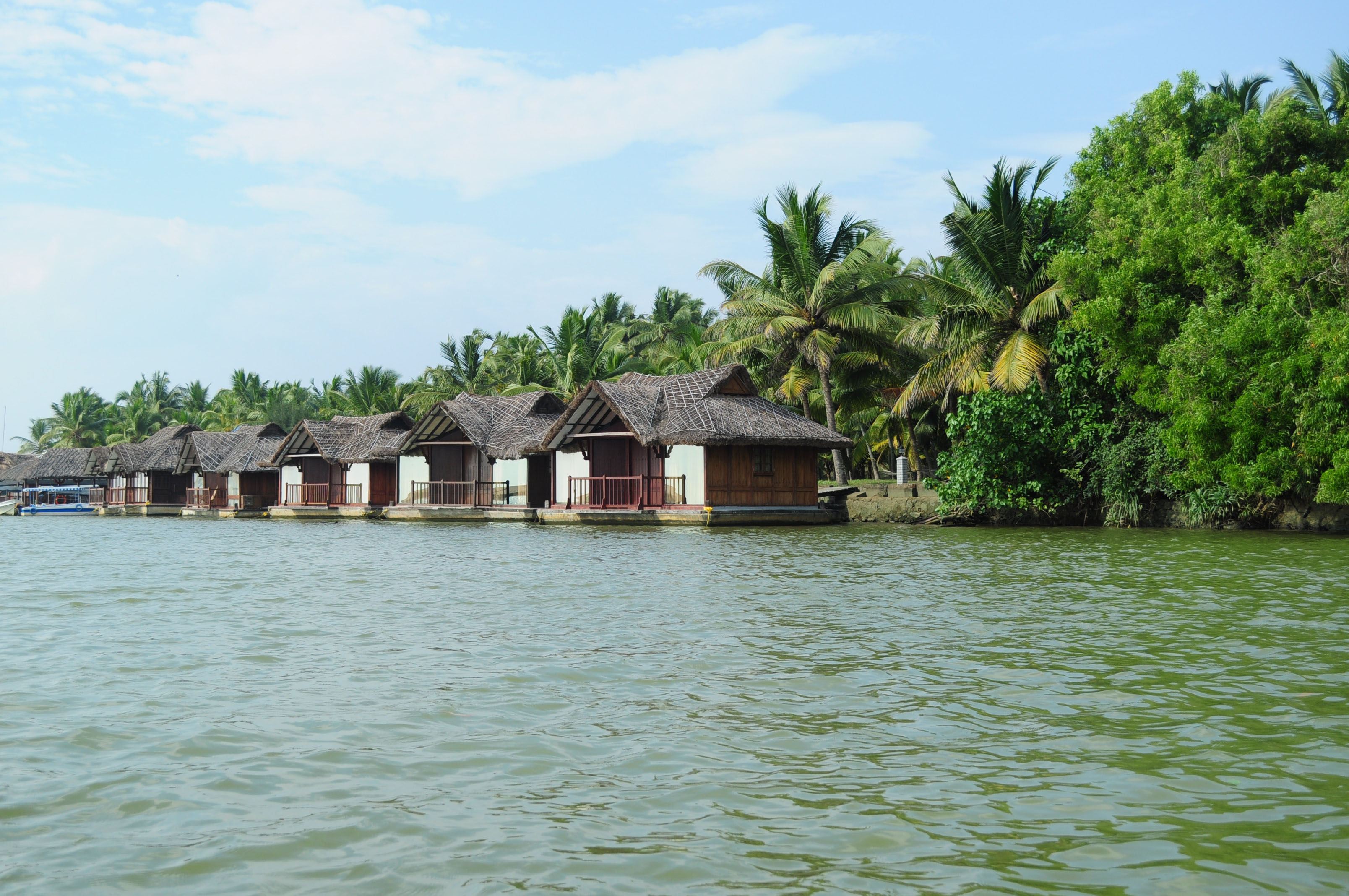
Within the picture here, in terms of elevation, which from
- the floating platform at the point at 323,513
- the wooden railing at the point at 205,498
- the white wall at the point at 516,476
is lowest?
the floating platform at the point at 323,513

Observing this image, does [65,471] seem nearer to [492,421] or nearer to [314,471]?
[314,471]

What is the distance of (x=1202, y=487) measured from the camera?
80.5ft

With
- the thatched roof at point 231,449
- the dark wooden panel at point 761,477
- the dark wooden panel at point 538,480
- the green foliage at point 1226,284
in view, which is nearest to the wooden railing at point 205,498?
the thatched roof at point 231,449

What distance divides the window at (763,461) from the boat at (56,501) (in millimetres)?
46049

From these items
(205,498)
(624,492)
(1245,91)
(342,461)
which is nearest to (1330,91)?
(1245,91)

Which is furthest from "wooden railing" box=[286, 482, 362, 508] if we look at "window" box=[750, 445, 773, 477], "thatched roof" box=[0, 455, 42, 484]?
"thatched roof" box=[0, 455, 42, 484]

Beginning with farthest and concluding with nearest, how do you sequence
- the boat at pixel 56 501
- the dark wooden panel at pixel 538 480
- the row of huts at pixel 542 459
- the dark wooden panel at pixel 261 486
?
the boat at pixel 56 501 < the dark wooden panel at pixel 261 486 < the dark wooden panel at pixel 538 480 < the row of huts at pixel 542 459

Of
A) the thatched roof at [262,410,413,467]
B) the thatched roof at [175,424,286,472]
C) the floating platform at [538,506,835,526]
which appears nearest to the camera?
the floating platform at [538,506,835,526]

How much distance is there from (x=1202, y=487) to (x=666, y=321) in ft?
118

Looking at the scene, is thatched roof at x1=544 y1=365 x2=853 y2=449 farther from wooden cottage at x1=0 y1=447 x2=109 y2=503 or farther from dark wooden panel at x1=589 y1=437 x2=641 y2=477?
wooden cottage at x1=0 y1=447 x2=109 y2=503

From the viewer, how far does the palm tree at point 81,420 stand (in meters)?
82.1

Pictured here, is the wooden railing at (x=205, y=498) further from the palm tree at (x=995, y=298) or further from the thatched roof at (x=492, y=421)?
the palm tree at (x=995, y=298)

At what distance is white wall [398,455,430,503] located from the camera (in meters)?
41.4

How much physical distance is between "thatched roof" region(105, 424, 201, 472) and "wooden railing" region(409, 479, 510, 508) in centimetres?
2315
